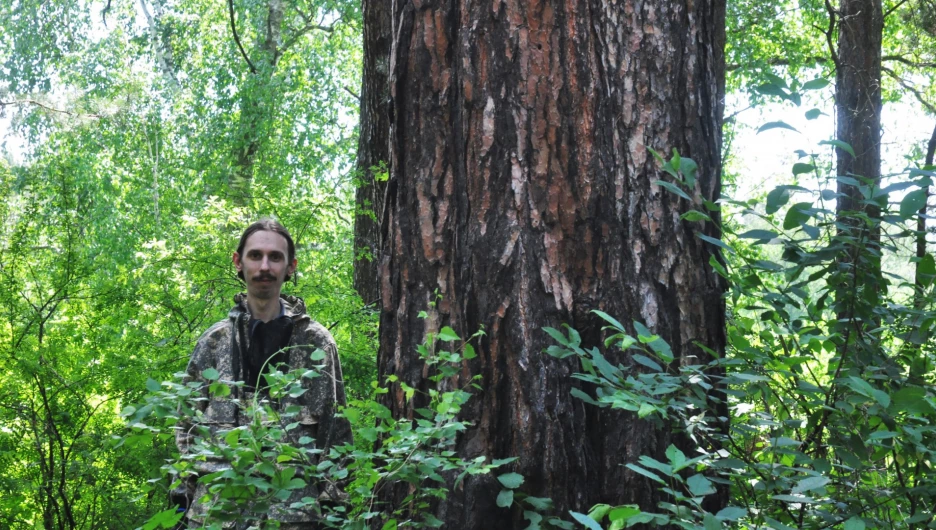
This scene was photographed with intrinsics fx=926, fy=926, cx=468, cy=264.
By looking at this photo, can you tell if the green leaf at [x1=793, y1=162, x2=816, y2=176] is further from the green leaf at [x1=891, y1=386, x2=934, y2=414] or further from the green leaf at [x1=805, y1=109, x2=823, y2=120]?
the green leaf at [x1=891, y1=386, x2=934, y2=414]

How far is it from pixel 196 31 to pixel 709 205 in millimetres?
19239

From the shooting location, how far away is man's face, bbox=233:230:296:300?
3824 mm

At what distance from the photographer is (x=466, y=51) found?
2.82m

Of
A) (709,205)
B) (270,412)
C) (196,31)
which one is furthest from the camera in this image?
(196,31)

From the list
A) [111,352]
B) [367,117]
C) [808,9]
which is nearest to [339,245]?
[367,117]

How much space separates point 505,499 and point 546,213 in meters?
0.83

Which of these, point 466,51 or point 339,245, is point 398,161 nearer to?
point 466,51

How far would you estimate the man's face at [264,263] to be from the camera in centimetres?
382

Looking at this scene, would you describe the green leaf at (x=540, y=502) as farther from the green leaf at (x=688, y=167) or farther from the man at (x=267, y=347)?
the man at (x=267, y=347)

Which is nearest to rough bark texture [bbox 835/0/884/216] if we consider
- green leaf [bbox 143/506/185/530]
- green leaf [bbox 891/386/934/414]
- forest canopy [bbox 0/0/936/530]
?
forest canopy [bbox 0/0/936/530]

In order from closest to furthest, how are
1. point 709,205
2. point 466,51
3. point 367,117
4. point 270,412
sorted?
point 270,412 → point 709,205 → point 466,51 → point 367,117

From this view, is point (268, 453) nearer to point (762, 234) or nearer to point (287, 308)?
point (762, 234)

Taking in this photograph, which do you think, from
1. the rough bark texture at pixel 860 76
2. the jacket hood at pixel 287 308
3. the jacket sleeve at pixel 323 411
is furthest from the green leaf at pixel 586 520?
the rough bark texture at pixel 860 76

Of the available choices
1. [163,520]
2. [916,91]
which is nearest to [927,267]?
[163,520]
